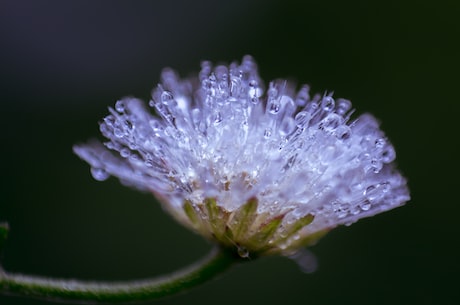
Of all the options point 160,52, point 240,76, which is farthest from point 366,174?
point 160,52

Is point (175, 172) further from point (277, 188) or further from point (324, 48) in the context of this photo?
point (324, 48)

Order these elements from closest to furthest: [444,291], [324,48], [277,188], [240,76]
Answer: [277,188] → [240,76] → [444,291] → [324,48]

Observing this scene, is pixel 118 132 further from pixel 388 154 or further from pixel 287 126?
pixel 388 154

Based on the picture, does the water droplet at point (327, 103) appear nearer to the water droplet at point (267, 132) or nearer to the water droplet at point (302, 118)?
the water droplet at point (302, 118)

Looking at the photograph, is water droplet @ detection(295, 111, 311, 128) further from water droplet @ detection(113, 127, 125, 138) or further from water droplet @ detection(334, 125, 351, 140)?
water droplet @ detection(113, 127, 125, 138)

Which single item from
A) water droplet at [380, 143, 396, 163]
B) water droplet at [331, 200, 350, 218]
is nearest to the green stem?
water droplet at [331, 200, 350, 218]
